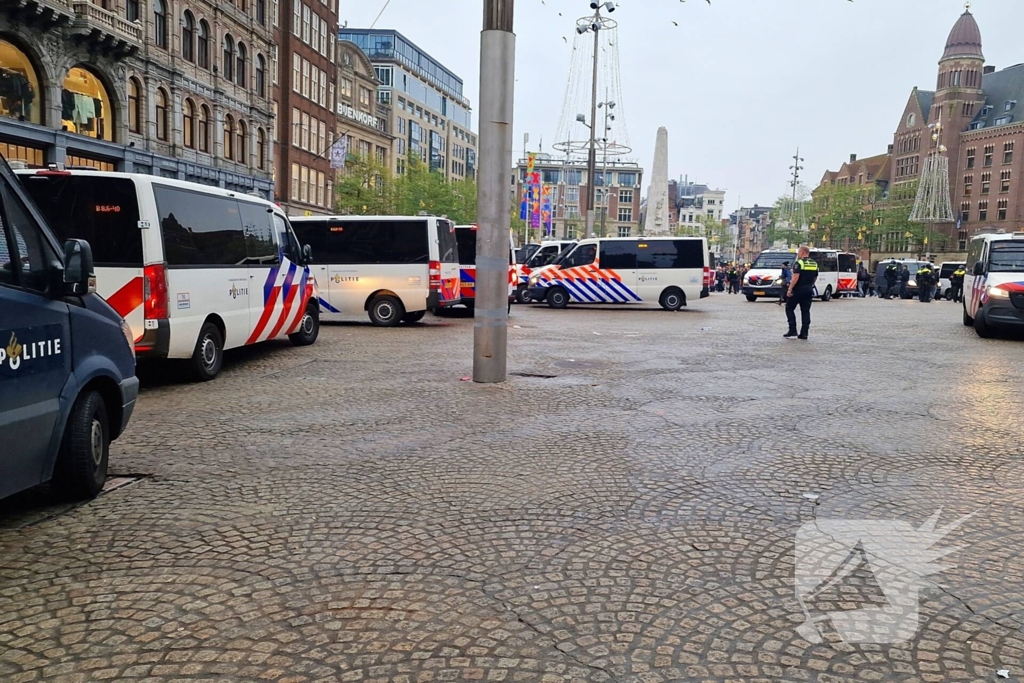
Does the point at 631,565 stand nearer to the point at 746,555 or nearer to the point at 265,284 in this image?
the point at 746,555

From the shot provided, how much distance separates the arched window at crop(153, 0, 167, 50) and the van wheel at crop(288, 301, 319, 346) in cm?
2303

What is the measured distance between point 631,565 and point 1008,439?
4690 millimetres

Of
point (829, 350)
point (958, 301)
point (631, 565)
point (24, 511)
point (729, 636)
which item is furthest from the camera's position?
point (958, 301)

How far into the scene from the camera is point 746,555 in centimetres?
412

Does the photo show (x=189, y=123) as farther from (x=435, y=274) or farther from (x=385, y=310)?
(x=435, y=274)

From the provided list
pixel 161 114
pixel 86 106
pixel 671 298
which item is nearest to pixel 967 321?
pixel 671 298

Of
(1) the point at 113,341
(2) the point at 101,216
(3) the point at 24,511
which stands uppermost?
(2) the point at 101,216

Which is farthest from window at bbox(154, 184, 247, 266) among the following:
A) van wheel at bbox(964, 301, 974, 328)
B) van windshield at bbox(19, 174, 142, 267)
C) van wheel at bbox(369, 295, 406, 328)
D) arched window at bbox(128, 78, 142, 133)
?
arched window at bbox(128, 78, 142, 133)

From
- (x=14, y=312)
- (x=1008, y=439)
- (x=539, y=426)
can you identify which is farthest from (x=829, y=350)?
(x=14, y=312)

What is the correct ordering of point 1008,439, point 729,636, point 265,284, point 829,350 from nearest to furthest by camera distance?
point 729,636, point 1008,439, point 265,284, point 829,350

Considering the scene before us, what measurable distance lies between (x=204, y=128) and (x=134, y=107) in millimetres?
5546

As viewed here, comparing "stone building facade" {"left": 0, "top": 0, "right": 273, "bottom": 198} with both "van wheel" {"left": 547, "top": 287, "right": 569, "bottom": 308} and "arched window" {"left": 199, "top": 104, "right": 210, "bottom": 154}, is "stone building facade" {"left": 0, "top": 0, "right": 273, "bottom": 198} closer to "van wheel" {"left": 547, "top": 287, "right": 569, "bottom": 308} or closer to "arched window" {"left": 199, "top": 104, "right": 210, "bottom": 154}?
"arched window" {"left": 199, "top": 104, "right": 210, "bottom": 154}

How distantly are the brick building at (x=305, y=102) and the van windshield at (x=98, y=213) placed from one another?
39279 mm

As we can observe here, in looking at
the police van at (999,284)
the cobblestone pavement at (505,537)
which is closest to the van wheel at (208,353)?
the cobblestone pavement at (505,537)
